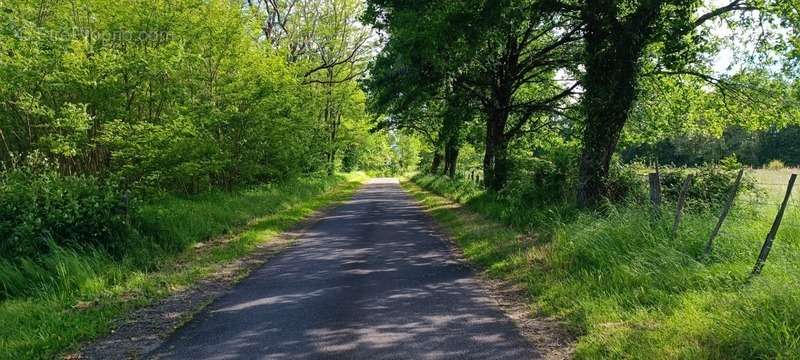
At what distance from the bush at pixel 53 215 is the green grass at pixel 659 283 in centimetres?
688

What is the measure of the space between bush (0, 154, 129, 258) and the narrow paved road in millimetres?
2993

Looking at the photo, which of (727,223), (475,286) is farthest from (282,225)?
(727,223)

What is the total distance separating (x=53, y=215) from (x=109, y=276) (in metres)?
1.80

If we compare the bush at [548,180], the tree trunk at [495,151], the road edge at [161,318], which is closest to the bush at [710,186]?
the bush at [548,180]

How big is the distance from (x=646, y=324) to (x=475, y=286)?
2.93 metres

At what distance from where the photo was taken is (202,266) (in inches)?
358

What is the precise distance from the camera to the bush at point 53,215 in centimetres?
816

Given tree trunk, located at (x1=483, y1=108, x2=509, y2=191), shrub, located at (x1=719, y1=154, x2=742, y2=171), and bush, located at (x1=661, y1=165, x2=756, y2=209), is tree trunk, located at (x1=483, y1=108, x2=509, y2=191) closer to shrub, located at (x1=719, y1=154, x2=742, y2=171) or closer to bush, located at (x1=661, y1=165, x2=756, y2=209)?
bush, located at (x1=661, y1=165, x2=756, y2=209)

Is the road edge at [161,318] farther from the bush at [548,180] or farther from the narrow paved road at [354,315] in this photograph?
the bush at [548,180]

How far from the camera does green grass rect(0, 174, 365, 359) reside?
5.53 m

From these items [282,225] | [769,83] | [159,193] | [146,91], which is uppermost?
[769,83]

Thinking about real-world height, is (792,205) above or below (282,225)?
above

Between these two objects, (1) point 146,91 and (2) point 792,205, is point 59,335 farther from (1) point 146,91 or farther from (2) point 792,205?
(2) point 792,205

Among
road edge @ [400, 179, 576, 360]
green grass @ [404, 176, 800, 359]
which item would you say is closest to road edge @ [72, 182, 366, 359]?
road edge @ [400, 179, 576, 360]
